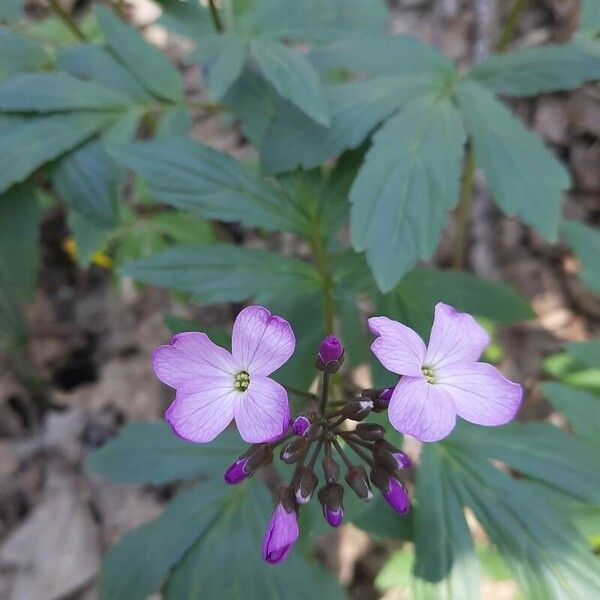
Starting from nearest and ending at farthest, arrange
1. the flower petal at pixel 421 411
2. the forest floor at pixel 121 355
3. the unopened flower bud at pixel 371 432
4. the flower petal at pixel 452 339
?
the flower petal at pixel 421 411, the flower petal at pixel 452 339, the unopened flower bud at pixel 371 432, the forest floor at pixel 121 355

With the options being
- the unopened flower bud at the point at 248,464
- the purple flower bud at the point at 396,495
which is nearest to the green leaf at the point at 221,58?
the unopened flower bud at the point at 248,464

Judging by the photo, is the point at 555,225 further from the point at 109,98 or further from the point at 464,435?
the point at 109,98

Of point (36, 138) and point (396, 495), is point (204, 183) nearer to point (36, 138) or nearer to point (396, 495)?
point (36, 138)

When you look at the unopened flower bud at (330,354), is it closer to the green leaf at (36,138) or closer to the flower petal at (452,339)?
the flower petal at (452,339)

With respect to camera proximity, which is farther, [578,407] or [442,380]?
[578,407]

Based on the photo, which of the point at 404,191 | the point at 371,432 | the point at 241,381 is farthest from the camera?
the point at 404,191

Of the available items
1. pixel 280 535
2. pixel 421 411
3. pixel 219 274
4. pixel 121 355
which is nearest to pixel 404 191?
pixel 219 274

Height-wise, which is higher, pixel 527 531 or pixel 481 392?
pixel 481 392

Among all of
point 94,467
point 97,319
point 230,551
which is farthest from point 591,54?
point 97,319
